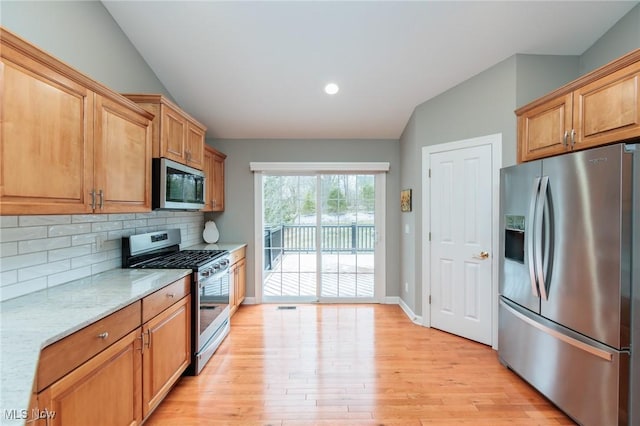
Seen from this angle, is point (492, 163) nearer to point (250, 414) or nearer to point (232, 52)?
point (232, 52)

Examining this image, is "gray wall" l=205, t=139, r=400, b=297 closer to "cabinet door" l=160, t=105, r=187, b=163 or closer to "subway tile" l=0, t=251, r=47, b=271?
"cabinet door" l=160, t=105, r=187, b=163

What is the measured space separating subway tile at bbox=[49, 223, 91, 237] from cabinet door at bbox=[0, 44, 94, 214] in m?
0.42

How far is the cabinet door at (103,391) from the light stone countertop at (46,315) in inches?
8.1

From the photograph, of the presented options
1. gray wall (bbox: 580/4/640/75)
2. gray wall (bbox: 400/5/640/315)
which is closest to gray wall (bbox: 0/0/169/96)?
→ gray wall (bbox: 400/5/640/315)

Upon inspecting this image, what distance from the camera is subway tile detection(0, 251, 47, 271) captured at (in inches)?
62.4

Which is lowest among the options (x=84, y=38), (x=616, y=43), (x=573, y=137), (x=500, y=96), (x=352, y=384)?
(x=352, y=384)

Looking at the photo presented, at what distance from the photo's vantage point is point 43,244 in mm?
1799

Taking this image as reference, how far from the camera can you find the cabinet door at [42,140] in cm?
127

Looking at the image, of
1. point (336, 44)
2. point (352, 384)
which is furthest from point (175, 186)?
point (352, 384)

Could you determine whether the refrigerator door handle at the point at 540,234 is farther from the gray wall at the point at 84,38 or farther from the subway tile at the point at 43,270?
the gray wall at the point at 84,38

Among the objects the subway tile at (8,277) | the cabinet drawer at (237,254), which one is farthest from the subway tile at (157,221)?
the subway tile at (8,277)

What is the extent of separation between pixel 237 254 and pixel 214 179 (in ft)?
3.58

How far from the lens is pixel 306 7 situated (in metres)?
2.33

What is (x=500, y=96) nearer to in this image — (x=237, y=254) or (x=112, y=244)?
(x=237, y=254)
